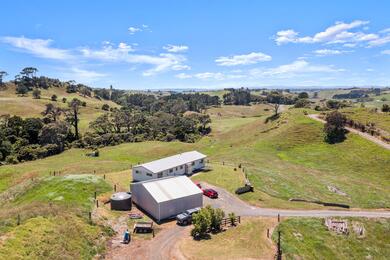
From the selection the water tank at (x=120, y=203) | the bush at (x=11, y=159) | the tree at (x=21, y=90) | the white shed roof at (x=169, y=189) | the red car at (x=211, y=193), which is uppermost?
the tree at (x=21, y=90)

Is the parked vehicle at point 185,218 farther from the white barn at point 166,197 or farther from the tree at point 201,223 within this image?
the tree at point 201,223

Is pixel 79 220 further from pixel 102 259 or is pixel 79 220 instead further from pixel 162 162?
pixel 162 162

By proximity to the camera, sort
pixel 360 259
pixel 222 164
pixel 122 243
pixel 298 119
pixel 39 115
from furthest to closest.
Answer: pixel 39 115 < pixel 298 119 < pixel 222 164 < pixel 360 259 < pixel 122 243

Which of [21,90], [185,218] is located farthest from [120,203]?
[21,90]

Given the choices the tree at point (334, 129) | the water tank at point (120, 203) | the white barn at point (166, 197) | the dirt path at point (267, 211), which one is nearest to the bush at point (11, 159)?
the white barn at point (166, 197)

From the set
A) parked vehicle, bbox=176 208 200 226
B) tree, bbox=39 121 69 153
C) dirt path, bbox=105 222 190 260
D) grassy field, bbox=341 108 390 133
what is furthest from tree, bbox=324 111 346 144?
tree, bbox=39 121 69 153

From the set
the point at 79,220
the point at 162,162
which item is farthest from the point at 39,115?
the point at 79,220

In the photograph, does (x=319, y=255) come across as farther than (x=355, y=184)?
No

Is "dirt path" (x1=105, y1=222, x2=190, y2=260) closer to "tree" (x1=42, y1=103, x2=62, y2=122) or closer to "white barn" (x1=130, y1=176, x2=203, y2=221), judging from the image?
"white barn" (x1=130, y1=176, x2=203, y2=221)
